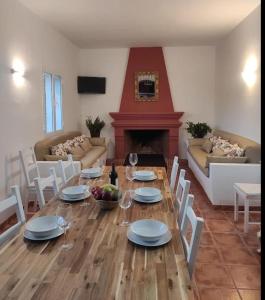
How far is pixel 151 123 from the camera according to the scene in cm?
693

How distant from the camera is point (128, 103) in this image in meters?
7.23

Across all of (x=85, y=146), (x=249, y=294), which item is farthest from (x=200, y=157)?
(x=249, y=294)

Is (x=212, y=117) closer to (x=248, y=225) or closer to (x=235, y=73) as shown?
(x=235, y=73)

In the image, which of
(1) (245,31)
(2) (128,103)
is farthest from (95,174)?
(2) (128,103)

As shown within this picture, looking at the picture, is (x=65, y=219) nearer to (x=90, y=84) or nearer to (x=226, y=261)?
(x=226, y=261)

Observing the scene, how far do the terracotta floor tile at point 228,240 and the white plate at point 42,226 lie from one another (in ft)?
6.23

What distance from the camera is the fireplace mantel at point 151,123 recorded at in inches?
273

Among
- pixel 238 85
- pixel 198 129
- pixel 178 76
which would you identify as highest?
pixel 178 76

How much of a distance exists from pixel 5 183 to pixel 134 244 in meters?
2.66

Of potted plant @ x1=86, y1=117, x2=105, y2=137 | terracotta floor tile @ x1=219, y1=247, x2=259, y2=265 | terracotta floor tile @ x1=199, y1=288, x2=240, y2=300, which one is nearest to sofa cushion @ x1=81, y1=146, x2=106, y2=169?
potted plant @ x1=86, y1=117, x2=105, y2=137

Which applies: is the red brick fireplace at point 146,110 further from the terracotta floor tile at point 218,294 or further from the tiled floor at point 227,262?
the terracotta floor tile at point 218,294

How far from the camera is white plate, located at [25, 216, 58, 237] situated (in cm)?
144

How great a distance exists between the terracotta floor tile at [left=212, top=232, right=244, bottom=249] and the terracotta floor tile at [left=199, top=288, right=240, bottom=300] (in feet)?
2.39

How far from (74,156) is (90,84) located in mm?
2975
